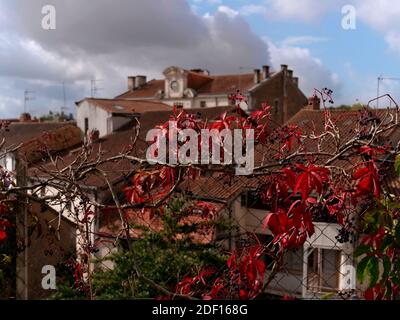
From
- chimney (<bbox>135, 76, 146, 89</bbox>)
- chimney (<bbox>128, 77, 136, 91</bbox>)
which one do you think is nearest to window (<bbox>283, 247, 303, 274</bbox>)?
chimney (<bbox>135, 76, 146, 89</bbox>)

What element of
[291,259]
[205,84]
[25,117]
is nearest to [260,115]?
[291,259]

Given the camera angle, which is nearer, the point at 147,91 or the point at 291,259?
the point at 291,259

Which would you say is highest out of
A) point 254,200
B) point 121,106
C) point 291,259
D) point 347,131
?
point 121,106

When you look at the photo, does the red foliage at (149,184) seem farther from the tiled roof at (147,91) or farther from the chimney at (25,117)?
the tiled roof at (147,91)

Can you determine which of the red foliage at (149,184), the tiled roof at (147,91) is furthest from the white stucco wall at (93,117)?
the red foliage at (149,184)

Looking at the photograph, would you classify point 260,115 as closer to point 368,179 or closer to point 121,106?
point 368,179

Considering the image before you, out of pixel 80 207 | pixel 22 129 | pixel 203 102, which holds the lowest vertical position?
pixel 80 207

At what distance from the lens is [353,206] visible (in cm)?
187

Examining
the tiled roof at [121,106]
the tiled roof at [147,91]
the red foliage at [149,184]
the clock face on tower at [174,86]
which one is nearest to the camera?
the red foliage at [149,184]

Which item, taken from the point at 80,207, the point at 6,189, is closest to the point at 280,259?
the point at 80,207

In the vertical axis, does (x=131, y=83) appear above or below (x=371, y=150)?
above

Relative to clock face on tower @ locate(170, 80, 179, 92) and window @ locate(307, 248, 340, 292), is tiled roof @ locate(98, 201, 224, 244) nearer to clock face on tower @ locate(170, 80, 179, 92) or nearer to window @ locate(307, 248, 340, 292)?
window @ locate(307, 248, 340, 292)

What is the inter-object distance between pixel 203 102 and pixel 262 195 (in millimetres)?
27120
